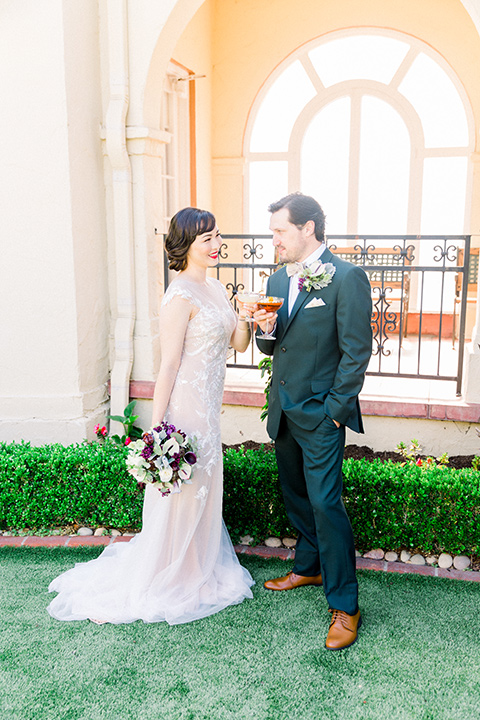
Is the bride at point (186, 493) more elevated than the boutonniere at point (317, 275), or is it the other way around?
the boutonniere at point (317, 275)

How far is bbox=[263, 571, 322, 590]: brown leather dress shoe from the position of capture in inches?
146

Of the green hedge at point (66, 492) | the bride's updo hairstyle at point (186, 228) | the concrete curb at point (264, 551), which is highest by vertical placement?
the bride's updo hairstyle at point (186, 228)

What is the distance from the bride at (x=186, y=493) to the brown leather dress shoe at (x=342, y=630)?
577 mm

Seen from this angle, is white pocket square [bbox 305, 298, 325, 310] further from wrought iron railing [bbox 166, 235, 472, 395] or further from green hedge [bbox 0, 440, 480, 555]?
wrought iron railing [bbox 166, 235, 472, 395]

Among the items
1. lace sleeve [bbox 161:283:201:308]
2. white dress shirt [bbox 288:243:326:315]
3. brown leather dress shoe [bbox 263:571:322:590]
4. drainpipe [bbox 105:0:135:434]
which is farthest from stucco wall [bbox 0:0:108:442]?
white dress shirt [bbox 288:243:326:315]

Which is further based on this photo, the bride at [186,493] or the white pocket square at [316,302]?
the bride at [186,493]

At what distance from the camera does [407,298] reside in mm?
8039

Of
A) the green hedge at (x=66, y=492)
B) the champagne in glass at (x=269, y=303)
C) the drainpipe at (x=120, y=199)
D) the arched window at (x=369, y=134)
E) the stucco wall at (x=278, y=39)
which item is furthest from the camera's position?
the arched window at (x=369, y=134)

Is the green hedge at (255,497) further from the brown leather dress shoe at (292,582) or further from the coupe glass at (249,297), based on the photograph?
the coupe glass at (249,297)

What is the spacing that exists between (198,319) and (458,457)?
9.38 ft

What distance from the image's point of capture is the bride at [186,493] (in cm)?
338

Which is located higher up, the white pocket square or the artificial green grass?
the white pocket square

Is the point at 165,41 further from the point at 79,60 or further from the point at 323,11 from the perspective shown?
the point at 323,11

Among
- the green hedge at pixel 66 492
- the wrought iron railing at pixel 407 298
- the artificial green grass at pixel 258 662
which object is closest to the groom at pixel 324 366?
the artificial green grass at pixel 258 662
